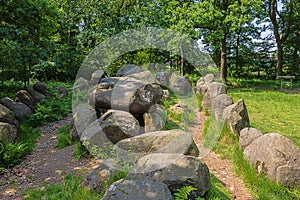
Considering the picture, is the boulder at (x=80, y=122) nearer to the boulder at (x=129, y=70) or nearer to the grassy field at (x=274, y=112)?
the grassy field at (x=274, y=112)

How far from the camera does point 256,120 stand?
8.21 metres

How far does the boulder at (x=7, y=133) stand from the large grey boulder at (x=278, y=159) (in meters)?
5.42

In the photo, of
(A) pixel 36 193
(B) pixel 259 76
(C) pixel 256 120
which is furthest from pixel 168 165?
(B) pixel 259 76

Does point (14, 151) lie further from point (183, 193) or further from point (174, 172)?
point (183, 193)

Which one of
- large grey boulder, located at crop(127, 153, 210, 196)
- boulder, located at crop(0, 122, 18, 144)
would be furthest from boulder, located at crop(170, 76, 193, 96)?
large grey boulder, located at crop(127, 153, 210, 196)

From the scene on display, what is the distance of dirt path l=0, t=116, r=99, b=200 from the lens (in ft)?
15.2

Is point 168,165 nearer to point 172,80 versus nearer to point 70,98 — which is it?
point 70,98

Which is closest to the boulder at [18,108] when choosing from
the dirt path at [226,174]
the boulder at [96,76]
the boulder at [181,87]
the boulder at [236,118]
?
the boulder at [96,76]

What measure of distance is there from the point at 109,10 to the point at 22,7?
23.1 ft

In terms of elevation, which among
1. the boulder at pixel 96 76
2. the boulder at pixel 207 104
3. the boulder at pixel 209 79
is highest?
the boulder at pixel 96 76

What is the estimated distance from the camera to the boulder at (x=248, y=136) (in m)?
5.30

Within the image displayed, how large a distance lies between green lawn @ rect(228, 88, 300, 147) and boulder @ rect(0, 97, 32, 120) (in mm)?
7125

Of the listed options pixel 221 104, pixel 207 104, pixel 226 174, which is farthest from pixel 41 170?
pixel 207 104

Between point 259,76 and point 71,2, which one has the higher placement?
point 71,2
